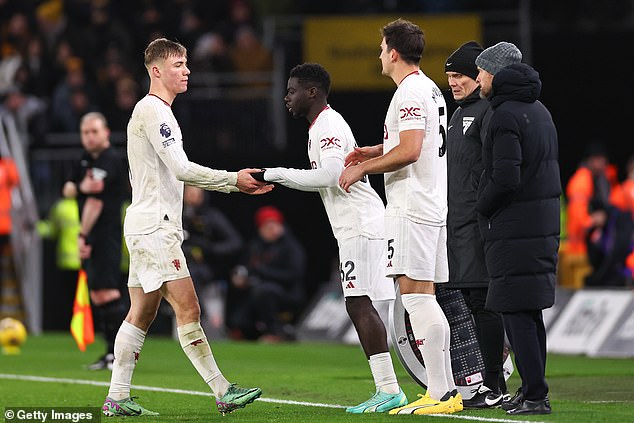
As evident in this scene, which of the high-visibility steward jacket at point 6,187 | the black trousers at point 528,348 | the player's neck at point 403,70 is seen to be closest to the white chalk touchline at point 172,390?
the black trousers at point 528,348

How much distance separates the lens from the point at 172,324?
19.0 m

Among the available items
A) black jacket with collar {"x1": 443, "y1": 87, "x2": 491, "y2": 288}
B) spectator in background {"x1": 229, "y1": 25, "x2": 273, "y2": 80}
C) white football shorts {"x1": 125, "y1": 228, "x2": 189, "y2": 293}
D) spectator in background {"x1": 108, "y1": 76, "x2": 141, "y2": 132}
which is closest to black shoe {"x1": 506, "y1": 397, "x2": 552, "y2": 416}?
black jacket with collar {"x1": 443, "y1": 87, "x2": 491, "y2": 288}

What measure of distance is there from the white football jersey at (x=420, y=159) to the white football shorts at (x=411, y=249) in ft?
0.17

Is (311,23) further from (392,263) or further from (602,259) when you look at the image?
(392,263)

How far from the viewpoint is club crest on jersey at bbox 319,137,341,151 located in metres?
8.75

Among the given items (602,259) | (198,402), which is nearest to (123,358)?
(198,402)

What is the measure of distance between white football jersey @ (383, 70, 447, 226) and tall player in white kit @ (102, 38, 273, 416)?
862 mm

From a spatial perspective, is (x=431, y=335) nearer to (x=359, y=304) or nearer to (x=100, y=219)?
(x=359, y=304)

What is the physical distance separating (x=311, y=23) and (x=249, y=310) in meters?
4.28

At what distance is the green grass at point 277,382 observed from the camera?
8758 millimetres

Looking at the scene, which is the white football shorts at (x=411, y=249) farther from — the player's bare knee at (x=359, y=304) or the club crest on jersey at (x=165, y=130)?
the club crest on jersey at (x=165, y=130)

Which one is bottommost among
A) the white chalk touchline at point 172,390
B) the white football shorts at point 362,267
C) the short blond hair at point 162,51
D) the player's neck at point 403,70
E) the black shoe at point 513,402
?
the white chalk touchline at point 172,390

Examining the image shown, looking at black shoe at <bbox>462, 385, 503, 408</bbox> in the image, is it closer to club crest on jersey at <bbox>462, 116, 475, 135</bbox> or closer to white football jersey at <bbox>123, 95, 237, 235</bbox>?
club crest on jersey at <bbox>462, 116, 475, 135</bbox>

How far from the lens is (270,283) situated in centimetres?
1862
